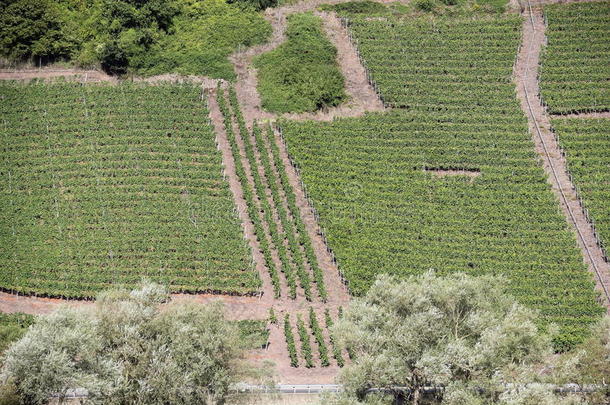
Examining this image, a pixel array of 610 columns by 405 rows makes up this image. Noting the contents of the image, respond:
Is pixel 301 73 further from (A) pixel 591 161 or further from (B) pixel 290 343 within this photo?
(B) pixel 290 343

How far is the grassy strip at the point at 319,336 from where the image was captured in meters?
76.4

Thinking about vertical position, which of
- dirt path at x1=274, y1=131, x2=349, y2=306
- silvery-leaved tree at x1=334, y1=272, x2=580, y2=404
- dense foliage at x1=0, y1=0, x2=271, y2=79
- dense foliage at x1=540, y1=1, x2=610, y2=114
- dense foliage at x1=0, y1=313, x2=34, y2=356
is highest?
dense foliage at x1=540, y1=1, x2=610, y2=114

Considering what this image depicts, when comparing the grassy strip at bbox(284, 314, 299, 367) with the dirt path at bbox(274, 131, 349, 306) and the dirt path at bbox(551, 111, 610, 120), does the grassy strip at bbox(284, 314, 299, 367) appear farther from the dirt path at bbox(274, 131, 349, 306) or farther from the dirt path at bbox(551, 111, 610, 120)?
the dirt path at bbox(551, 111, 610, 120)

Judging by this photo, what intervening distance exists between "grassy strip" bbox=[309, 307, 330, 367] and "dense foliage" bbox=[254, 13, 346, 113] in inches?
880

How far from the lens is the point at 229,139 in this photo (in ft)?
299

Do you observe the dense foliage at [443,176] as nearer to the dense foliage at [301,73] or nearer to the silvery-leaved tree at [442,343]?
the dense foliage at [301,73]

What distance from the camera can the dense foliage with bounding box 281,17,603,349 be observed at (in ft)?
269

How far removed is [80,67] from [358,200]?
94.5 feet

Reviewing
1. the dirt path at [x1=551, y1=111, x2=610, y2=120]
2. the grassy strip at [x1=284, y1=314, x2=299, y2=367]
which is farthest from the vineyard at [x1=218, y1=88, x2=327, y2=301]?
the dirt path at [x1=551, y1=111, x2=610, y2=120]

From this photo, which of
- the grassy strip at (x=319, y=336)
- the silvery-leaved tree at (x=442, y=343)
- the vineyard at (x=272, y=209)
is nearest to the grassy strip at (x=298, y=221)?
the vineyard at (x=272, y=209)

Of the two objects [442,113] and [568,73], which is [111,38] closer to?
[442,113]

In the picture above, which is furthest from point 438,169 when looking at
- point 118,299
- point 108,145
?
point 118,299

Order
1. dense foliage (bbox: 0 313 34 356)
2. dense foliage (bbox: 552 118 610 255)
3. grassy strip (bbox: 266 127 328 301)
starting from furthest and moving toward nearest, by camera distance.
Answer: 1. dense foliage (bbox: 552 118 610 255)
2. grassy strip (bbox: 266 127 328 301)
3. dense foliage (bbox: 0 313 34 356)

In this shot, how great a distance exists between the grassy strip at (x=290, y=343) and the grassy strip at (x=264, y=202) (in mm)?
2681
